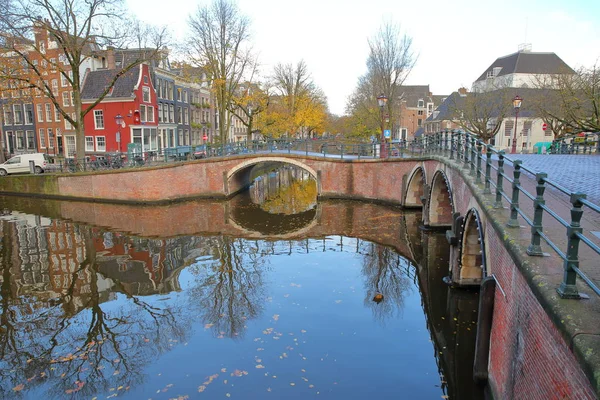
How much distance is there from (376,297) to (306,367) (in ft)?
11.8

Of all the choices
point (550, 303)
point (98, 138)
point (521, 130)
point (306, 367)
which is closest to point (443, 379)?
point (306, 367)

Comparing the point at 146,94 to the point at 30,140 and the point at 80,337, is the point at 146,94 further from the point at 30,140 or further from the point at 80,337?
the point at 80,337

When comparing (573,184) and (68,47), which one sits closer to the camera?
(573,184)

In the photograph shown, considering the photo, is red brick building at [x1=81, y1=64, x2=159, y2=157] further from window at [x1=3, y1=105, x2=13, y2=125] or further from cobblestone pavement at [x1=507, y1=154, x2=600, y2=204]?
cobblestone pavement at [x1=507, y1=154, x2=600, y2=204]

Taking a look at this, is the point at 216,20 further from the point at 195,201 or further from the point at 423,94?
the point at 423,94

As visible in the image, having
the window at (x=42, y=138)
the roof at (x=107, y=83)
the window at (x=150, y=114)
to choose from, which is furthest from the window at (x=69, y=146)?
the window at (x=150, y=114)

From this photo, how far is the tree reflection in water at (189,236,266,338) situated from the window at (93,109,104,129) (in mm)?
24601

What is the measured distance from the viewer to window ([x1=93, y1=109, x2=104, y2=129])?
3548cm

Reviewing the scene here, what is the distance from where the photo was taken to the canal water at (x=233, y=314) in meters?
7.69

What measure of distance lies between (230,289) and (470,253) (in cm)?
645

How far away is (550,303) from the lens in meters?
4.03

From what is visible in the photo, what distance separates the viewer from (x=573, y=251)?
390cm

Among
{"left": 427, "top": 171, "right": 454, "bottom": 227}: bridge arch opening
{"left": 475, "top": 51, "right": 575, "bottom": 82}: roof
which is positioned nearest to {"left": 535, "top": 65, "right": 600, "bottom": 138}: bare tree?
{"left": 427, "top": 171, "right": 454, "bottom": 227}: bridge arch opening

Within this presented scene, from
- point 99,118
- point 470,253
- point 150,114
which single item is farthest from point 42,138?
point 470,253
